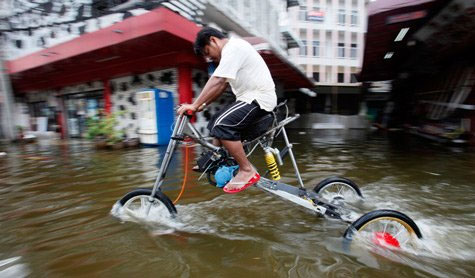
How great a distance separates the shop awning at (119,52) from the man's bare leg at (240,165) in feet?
20.4

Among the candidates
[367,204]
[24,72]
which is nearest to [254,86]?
[367,204]

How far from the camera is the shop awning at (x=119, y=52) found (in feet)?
26.3

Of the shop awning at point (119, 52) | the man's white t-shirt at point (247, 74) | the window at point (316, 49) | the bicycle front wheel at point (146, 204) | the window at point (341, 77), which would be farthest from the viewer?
the window at point (341, 77)

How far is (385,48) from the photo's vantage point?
11.0 m

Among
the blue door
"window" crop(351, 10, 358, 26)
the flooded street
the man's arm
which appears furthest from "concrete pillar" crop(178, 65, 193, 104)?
"window" crop(351, 10, 358, 26)

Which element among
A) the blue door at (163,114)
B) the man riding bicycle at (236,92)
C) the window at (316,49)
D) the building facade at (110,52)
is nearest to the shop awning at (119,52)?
the building facade at (110,52)

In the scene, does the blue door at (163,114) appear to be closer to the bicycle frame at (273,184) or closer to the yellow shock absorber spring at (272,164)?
the bicycle frame at (273,184)

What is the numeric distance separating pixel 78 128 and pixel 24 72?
3.55m

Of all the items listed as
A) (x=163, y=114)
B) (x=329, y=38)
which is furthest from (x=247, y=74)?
(x=329, y=38)

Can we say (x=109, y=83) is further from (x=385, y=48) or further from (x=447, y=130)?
(x=447, y=130)

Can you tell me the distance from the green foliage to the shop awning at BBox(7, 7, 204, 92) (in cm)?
222

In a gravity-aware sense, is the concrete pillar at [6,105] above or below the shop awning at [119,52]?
below

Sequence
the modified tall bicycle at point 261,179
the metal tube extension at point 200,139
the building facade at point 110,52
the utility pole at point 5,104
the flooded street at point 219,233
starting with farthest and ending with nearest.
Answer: the utility pole at point 5,104, the building facade at point 110,52, the metal tube extension at point 200,139, the modified tall bicycle at point 261,179, the flooded street at point 219,233

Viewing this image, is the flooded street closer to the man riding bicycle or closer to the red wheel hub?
the red wheel hub
